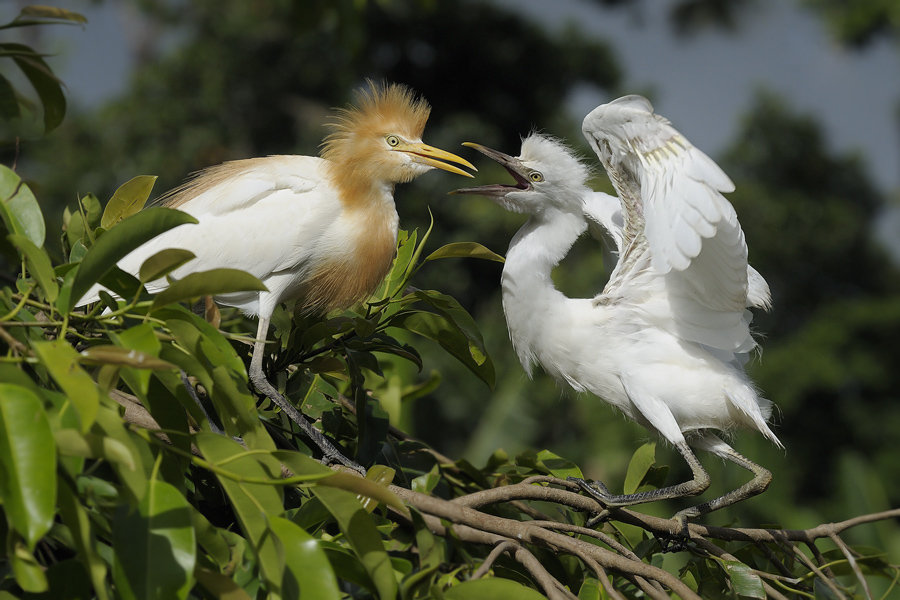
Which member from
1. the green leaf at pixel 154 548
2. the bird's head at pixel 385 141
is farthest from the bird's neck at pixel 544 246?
the green leaf at pixel 154 548

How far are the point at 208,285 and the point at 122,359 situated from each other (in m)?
0.13

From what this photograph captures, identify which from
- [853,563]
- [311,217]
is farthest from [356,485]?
[311,217]

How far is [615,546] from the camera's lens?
1079 mm

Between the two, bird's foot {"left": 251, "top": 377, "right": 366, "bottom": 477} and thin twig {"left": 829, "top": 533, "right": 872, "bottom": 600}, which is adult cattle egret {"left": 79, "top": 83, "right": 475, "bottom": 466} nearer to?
bird's foot {"left": 251, "top": 377, "right": 366, "bottom": 477}

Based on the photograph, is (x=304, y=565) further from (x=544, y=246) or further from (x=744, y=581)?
(x=544, y=246)

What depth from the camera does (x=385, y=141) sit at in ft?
5.99

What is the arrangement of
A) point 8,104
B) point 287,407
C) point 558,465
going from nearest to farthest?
point 8,104
point 287,407
point 558,465

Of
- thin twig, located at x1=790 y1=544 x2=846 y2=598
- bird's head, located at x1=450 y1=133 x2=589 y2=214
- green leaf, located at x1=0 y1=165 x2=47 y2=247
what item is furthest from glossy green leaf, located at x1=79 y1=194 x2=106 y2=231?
thin twig, located at x1=790 y1=544 x2=846 y2=598

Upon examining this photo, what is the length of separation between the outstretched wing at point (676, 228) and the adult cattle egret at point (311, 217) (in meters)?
0.39

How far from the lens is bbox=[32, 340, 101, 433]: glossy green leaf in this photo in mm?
566

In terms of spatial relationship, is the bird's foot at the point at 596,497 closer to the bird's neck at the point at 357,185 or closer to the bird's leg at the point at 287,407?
the bird's leg at the point at 287,407

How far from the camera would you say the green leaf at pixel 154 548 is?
0.60m

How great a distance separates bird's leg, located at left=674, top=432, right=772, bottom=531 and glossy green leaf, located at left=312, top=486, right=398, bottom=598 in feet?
2.29

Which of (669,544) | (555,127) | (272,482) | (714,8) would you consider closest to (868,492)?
(555,127)
